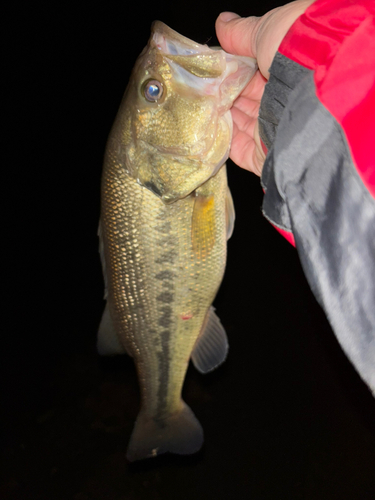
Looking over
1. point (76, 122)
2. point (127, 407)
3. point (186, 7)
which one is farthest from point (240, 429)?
point (186, 7)

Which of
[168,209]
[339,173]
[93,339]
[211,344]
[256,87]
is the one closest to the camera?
[339,173]

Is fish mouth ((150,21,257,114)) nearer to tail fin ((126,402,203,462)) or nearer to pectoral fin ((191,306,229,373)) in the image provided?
pectoral fin ((191,306,229,373))

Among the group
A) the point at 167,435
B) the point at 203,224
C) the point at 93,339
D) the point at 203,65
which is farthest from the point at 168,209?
the point at 93,339

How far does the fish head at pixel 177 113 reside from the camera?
86 centimetres

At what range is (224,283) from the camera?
7.51 feet

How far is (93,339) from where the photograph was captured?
244 centimetres

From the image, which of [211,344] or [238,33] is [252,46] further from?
[211,344]

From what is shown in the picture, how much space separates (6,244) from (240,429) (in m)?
2.05

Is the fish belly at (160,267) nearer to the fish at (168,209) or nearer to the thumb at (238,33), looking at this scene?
the fish at (168,209)

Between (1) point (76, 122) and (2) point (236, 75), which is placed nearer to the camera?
(2) point (236, 75)

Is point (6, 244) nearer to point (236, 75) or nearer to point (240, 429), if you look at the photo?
point (240, 429)

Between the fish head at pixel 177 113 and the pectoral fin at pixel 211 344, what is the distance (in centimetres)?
51

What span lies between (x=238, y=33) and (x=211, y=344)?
3.19 ft

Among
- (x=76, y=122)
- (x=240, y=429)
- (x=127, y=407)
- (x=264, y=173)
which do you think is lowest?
(x=127, y=407)
